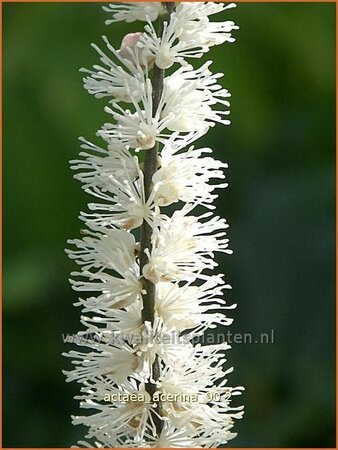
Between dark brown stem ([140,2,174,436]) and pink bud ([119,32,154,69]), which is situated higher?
pink bud ([119,32,154,69])

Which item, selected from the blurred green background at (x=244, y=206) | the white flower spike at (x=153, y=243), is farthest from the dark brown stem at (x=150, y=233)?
the blurred green background at (x=244, y=206)

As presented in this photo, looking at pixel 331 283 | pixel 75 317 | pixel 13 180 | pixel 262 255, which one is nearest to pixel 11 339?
pixel 75 317

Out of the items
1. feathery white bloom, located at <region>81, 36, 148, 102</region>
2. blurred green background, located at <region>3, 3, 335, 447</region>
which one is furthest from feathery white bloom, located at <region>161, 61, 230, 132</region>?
blurred green background, located at <region>3, 3, 335, 447</region>

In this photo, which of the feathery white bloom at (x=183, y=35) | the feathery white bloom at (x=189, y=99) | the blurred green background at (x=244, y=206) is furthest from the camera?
the blurred green background at (x=244, y=206)

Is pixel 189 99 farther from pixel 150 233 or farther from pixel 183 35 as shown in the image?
pixel 150 233

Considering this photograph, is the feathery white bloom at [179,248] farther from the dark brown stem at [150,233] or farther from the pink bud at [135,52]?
the pink bud at [135,52]

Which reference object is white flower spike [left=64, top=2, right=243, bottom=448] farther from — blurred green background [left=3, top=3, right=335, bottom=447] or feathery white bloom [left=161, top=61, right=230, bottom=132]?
blurred green background [left=3, top=3, right=335, bottom=447]
